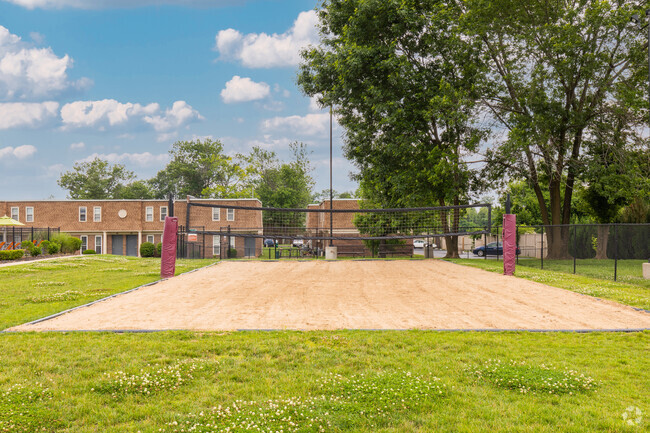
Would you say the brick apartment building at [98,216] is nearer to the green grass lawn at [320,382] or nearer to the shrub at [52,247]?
the shrub at [52,247]

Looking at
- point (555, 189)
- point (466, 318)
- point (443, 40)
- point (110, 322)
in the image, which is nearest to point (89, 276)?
point (110, 322)

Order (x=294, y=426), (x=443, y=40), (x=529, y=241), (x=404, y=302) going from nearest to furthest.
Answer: (x=294, y=426), (x=404, y=302), (x=443, y=40), (x=529, y=241)

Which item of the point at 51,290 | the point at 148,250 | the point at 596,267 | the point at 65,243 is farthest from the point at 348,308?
the point at 148,250

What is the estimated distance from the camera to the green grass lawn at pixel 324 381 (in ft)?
12.3

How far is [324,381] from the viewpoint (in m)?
4.66

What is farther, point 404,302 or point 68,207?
point 68,207

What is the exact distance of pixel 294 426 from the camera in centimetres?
363

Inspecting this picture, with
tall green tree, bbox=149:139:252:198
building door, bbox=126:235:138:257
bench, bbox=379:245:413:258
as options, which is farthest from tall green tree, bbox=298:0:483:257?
tall green tree, bbox=149:139:252:198

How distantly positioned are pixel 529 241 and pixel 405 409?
1619 inches

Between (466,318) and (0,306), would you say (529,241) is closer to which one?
(466,318)

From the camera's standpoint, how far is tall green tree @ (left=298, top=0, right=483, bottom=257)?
2464 cm

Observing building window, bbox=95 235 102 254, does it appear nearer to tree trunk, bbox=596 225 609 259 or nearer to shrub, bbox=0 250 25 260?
shrub, bbox=0 250 25 260

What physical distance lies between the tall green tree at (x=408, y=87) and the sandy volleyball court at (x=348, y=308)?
13015 mm

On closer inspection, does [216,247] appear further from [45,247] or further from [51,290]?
[51,290]
